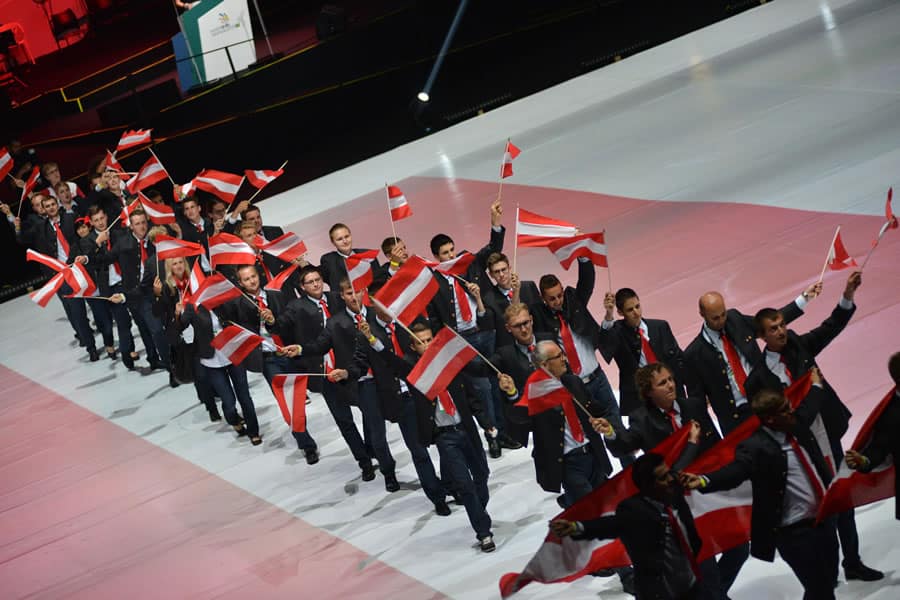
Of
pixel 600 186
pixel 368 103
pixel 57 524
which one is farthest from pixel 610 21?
pixel 57 524

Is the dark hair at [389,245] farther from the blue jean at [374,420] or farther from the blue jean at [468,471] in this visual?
the blue jean at [468,471]

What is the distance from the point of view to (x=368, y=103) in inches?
1053

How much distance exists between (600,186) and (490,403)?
874 cm

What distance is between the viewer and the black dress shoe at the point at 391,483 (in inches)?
467

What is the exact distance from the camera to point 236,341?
1205cm

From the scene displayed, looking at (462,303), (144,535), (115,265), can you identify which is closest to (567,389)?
(462,303)

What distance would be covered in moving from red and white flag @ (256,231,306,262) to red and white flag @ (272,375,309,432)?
9.38ft

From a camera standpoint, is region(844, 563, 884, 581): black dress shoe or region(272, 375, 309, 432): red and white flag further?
region(272, 375, 309, 432): red and white flag

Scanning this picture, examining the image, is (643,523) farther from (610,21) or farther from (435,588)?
(610,21)

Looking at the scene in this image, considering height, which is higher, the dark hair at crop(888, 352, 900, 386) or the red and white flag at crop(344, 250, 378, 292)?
the red and white flag at crop(344, 250, 378, 292)

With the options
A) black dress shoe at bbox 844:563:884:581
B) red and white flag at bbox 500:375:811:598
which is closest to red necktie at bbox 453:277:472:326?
red and white flag at bbox 500:375:811:598

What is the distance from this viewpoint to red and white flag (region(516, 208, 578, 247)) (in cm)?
1127

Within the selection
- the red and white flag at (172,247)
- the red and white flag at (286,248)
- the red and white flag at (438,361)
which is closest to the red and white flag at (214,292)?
the red and white flag at (172,247)

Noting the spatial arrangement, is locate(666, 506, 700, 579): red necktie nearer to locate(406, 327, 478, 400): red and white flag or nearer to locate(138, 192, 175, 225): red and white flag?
locate(406, 327, 478, 400): red and white flag
